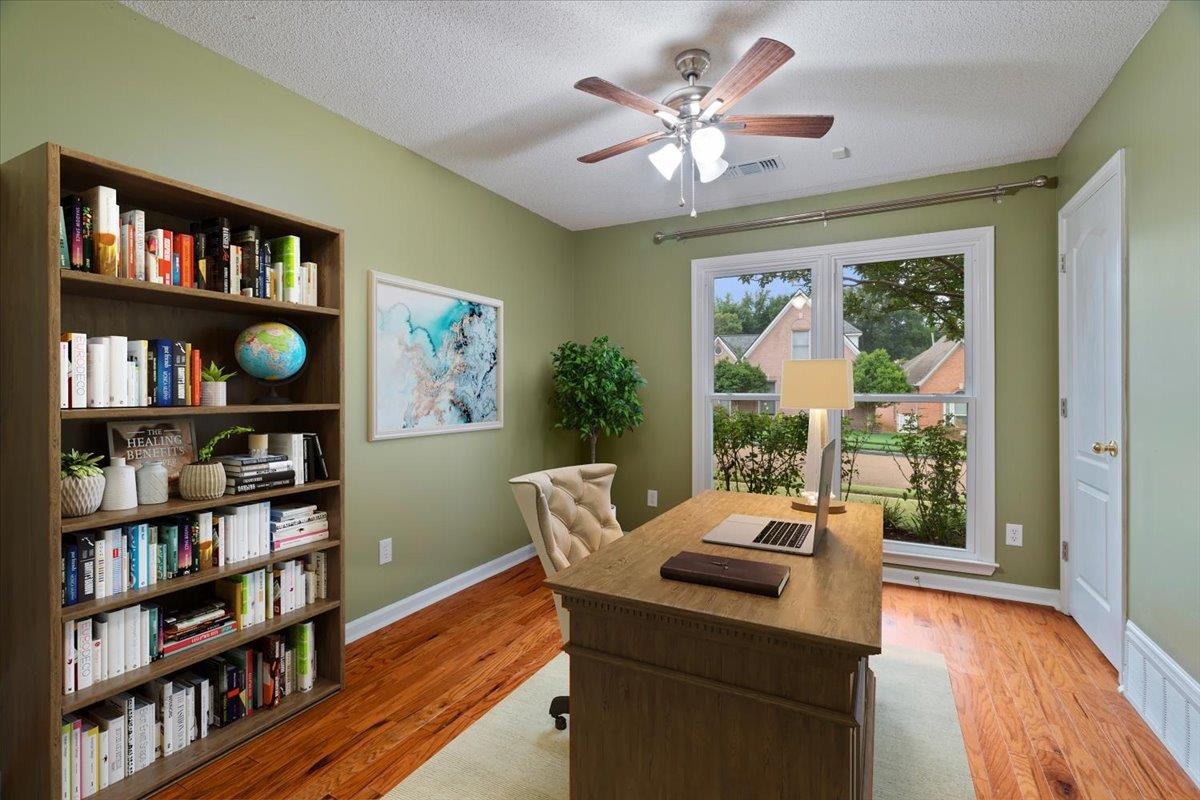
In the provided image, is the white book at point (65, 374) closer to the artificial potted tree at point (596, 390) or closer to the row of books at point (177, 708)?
the row of books at point (177, 708)

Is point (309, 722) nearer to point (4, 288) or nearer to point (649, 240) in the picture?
point (4, 288)

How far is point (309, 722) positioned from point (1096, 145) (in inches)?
165

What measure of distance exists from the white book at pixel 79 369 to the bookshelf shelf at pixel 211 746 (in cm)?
116

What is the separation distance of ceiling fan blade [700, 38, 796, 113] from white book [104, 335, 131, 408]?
211 cm

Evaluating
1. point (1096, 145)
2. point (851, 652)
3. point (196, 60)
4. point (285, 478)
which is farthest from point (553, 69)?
point (1096, 145)

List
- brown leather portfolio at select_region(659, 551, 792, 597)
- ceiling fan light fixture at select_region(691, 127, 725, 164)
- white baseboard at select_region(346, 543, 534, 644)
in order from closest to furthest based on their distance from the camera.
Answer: brown leather portfolio at select_region(659, 551, 792, 597) < ceiling fan light fixture at select_region(691, 127, 725, 164) < white baseboard at select_region(346, 543, 534, 644)

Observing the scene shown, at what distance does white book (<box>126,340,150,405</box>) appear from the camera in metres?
1.78

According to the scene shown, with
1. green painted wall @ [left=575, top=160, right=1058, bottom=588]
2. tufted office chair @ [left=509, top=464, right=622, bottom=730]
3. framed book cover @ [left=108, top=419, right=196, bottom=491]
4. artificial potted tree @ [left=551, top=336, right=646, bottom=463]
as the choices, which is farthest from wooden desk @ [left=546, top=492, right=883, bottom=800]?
green painted wall @ [left=575, top=160, right=1058, bottom=588]

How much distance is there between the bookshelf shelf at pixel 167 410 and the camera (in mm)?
1605

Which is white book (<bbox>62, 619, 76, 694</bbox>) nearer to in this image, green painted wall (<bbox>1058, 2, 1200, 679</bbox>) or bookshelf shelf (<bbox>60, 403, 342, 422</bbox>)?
bookshelf shelf (<bbox>60, 403, 342, 422</bbox>)

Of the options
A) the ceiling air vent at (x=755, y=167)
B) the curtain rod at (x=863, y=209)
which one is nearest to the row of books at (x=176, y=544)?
the ceiling air vent at (x=755, y=167)

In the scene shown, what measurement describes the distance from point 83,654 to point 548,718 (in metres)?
1.47

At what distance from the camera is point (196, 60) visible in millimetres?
2186

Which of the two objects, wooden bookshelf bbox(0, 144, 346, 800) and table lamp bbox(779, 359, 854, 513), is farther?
table lamp bbox(779, 359, 854, 513)
